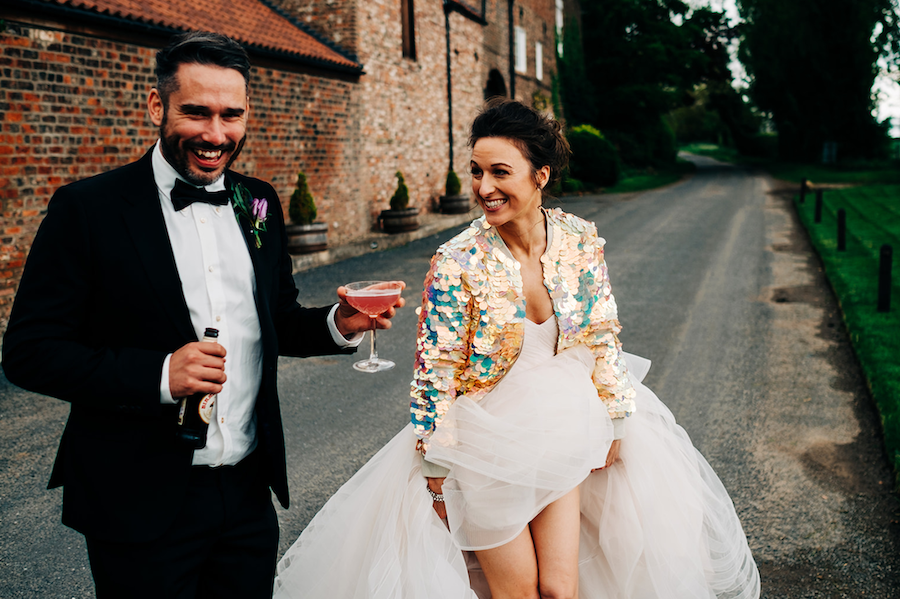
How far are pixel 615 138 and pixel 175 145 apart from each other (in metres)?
37.1

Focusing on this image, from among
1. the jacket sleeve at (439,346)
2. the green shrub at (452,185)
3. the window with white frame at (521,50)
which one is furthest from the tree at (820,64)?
the jacket sleeve at (439,346)

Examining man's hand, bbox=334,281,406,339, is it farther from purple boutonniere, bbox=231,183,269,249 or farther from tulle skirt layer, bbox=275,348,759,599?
tulle skirt layer, bbox=275,348,759,599

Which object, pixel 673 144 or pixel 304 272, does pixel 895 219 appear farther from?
pixel 673 144

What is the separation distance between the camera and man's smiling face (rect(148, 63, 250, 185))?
182cm

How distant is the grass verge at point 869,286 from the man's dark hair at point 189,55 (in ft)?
14.4

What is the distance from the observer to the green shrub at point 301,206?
492 inches

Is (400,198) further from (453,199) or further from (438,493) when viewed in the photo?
(438,493)

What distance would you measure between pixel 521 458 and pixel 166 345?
1.15 metres

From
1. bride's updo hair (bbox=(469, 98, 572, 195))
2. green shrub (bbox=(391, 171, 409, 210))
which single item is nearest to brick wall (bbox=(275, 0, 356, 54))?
green shrub (bbox=(391, 171, 409, 210))

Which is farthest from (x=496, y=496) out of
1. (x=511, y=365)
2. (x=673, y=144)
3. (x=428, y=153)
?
(x=673, y=144)

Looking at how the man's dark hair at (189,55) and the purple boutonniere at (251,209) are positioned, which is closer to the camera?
the man's dark hair at (189,55)

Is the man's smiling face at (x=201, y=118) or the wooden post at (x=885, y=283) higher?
the man's smiling face at (x=201, y=118)

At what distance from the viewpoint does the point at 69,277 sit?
1.71m

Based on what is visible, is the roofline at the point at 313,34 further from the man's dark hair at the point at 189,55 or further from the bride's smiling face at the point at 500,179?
the man's dark hair at the point at 189,55
